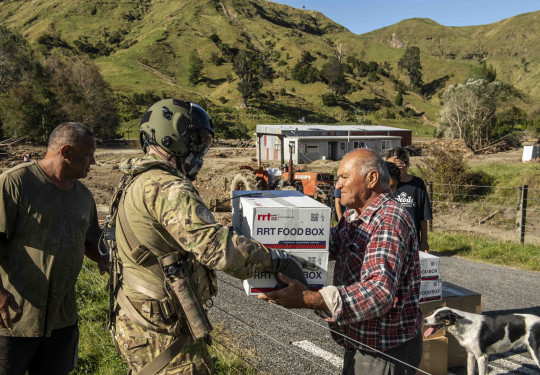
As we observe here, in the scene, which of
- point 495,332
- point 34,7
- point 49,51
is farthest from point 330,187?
point 34,7

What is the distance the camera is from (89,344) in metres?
4.82

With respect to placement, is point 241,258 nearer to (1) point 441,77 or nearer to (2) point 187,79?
(2) point 187,79

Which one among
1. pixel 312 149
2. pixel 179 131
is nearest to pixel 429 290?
pixel 179 131

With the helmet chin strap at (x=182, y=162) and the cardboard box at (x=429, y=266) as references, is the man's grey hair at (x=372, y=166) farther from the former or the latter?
the cardboard box at (x=429, y=266)

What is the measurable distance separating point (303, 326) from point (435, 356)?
1.89m

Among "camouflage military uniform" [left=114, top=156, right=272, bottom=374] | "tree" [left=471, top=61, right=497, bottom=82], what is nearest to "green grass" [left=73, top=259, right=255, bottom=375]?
"camouflage military uniform" [left=114, top=156, right=272, bottom=374]

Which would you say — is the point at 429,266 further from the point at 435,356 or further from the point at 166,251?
the point at 166,251

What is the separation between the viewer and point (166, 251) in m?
2.18

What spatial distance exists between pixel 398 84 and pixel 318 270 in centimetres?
11051

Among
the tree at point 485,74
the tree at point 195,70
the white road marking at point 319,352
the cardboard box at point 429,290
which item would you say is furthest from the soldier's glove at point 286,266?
the tree at point 195,70

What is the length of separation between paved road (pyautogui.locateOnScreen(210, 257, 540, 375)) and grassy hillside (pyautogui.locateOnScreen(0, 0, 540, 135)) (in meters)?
55.2

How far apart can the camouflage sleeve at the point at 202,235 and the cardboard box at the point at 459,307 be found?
3214 millimetres

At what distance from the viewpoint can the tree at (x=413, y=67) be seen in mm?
118375

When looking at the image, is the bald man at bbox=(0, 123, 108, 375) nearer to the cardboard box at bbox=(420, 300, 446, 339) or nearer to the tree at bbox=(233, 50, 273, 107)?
the cardboard box at bbox=(420, 300, 446, 339)
